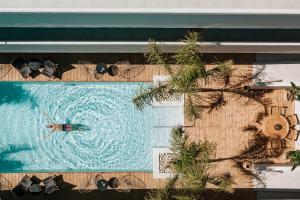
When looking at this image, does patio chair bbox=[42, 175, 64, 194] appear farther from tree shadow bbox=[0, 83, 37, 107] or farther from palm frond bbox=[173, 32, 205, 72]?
palm frond bbox=[173, 32, 205, 72]

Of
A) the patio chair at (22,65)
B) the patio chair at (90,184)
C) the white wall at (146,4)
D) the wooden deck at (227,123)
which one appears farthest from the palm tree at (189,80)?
the patio chair at (22,65)

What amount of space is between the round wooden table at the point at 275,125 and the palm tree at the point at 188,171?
2334mm

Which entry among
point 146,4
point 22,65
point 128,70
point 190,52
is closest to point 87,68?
point 128,70

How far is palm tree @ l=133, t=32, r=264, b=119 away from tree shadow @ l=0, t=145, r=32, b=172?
16.3 feet

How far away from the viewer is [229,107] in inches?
742

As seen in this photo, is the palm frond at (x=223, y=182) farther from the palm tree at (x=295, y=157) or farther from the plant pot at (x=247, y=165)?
the palm tree at (x=295, y=157)

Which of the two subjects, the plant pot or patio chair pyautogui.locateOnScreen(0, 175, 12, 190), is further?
patio chair pyautogui.locateOnScreen(0, 175, 12, 190)

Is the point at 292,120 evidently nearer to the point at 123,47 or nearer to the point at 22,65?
the point at 123,47

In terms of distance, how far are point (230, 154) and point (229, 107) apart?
5.93ft

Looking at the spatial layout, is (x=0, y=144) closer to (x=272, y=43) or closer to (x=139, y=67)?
(x=139, y=67)

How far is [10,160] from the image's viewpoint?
749 inches

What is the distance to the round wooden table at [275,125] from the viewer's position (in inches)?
726

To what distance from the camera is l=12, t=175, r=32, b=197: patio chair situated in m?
18.4

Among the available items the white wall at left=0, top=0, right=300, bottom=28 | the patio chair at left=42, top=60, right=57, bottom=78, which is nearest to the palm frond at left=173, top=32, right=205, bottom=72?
the white wall at left=0, top=0, right=300, bottom=28
